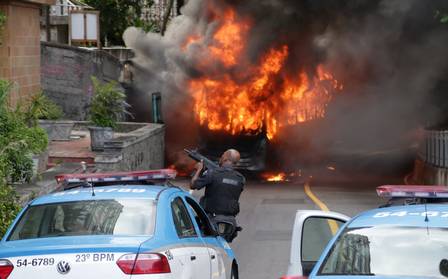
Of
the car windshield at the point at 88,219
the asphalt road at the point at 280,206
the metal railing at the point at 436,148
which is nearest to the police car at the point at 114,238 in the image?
the car windshield at the point at 88,219

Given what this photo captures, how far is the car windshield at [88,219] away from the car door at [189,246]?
0.37 metres

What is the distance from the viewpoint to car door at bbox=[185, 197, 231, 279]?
9.58m

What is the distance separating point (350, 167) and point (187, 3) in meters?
9.06

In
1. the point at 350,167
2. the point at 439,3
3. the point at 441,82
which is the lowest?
the point at 350,167

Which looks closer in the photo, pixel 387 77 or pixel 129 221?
pixel 129 221

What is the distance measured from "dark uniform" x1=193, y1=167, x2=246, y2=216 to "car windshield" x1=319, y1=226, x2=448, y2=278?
14.8ft

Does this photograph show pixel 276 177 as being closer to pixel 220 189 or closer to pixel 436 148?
pixel 436 148

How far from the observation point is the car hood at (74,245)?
7.83 m

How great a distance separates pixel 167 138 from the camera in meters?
35.4

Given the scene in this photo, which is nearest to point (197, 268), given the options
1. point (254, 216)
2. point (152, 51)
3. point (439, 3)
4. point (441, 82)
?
point (254, 216)

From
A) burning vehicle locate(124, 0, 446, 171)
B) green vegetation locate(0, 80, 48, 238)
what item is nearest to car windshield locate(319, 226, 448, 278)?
green vegetation locate(0, 80, 48, 238)

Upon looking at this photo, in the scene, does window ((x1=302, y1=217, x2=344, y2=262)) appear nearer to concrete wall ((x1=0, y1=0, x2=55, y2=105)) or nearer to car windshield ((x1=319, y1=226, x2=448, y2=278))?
car windshield ((x1=319, y1=226, x2=448, y2=278))

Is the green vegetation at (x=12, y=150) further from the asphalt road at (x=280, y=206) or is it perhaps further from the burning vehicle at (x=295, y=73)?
the burning vehicle at (x=295, y=73)

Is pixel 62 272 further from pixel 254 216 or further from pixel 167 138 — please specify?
pixel 167 138
